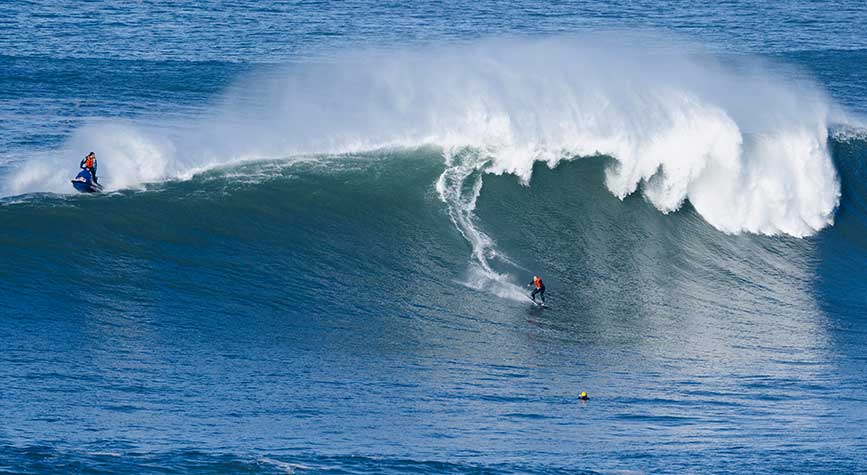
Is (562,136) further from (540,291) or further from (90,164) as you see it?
(90,164)

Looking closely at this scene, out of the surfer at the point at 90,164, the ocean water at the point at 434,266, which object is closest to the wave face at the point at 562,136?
the ocean water at the point at 434,266

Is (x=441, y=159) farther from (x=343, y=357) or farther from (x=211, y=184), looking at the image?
(x=343, y=357)

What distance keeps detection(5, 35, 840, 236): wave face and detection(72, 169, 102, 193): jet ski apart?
0.88 m

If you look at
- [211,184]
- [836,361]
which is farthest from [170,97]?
[836,361]

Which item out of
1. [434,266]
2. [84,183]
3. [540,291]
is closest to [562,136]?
[434,266]

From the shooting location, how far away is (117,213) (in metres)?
27.3

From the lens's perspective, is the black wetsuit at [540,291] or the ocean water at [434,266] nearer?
the ocean water at [434,266]

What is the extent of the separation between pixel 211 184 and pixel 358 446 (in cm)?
1185

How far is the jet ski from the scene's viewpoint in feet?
91.4

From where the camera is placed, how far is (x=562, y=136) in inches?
1243

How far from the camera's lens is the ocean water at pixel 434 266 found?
1911 centimetres

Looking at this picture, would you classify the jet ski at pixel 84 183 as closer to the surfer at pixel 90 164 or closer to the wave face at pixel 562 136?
the surfer at pixel 90 164

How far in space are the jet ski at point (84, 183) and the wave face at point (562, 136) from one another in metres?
0.88

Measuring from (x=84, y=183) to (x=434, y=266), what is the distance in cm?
743
